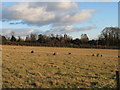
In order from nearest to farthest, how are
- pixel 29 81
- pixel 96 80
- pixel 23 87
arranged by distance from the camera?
pixel 23 87 → pixel 29 81 → pixel 96 80

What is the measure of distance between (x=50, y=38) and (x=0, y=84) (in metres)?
90.7

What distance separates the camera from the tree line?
238 ft

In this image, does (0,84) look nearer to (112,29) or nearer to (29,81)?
(29,81)

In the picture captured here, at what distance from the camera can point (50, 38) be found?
98000mm

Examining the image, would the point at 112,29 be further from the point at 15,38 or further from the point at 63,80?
the point at 63,80

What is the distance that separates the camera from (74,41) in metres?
89.8

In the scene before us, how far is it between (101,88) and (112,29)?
81733mm

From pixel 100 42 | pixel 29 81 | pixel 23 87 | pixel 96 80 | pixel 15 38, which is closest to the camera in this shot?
pixel 23 87

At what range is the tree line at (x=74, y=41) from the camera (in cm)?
7257

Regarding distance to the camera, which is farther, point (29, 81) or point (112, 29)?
point (112, 29)

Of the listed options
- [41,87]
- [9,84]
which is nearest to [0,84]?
[9,84]

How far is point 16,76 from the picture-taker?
8.82 metres

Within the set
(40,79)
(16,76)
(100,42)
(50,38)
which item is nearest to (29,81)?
(40,79)

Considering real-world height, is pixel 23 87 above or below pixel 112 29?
below
